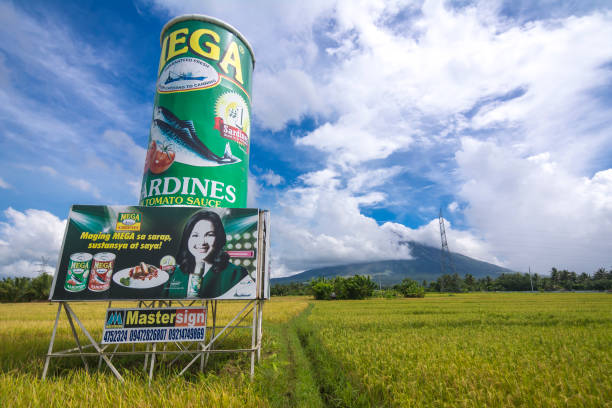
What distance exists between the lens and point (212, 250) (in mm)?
8250

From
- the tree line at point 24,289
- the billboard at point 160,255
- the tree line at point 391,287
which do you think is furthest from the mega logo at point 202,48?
the tree line at point 24,289

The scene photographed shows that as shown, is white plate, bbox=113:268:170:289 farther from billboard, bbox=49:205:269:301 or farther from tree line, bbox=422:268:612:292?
tree line, bbox=422:268:612:292

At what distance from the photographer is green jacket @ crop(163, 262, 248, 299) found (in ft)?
25.5

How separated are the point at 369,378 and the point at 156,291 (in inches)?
242

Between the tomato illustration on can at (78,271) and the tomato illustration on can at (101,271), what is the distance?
150 mm

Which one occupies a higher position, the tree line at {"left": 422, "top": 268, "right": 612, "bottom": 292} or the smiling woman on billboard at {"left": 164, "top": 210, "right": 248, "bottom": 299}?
the smiling woman on billboard at {"left": 164, "top": 210, "right": 248, "bottom": 299}

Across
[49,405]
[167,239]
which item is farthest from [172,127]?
[49,405]

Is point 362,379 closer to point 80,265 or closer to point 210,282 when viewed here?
point 210,282

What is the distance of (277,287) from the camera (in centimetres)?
9662

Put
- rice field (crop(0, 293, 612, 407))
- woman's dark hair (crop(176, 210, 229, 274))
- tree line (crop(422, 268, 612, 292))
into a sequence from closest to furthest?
rice field (crop(0, 293, 612, 407)) < woman's dark hair (crop(176, 210, 229, 274)) < tree line (crop(422, 268, 612, 292))

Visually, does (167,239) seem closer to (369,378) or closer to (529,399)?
(369,378)

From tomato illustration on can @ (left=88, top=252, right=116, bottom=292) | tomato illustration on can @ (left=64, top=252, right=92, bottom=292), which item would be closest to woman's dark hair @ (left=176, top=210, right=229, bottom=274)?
tomato illustration on can @ (left=88, top=252, right=116, bottom=292)

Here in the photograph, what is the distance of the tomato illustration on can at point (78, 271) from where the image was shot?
7688 millimetres

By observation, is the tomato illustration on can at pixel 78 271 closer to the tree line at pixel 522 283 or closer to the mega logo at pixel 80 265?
the mega logo at pixel 80 265
